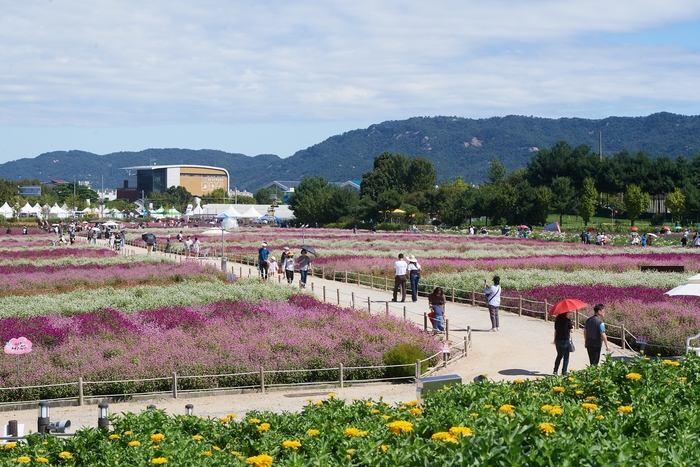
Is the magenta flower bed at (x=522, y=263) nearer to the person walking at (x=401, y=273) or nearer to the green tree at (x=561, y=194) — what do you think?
the person walking at (x=401, y=273)

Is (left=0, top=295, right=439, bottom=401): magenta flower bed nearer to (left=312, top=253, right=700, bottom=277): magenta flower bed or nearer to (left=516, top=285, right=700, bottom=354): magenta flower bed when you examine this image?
(left=516, top=285, right=700, bottom=354): magenta flower bed

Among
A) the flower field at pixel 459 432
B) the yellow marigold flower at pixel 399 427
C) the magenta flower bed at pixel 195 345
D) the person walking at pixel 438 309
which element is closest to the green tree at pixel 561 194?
the person walking at pixel 438 309

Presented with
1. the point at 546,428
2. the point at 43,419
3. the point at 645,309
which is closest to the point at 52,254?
the point at 645,309

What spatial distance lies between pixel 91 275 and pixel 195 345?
60.4 ft

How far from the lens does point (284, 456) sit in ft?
31.7

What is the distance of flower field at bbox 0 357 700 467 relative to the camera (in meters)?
8.22

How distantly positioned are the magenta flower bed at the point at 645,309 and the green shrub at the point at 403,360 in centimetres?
596

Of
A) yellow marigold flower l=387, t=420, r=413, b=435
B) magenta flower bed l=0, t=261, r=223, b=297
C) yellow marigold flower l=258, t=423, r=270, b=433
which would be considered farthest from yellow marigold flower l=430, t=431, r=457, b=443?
magenta flower bed l=0, t=261, r=223, b=297

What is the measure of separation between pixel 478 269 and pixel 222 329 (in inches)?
804

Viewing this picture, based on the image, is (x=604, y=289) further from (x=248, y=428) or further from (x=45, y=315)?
(x=248, y=428)

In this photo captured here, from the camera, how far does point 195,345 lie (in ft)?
→ 64.3

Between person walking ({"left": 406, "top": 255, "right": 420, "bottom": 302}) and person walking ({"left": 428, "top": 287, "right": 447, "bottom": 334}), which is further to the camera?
person walking ({"left": 406, "top": 255, "right": 420, "bottom": 302})

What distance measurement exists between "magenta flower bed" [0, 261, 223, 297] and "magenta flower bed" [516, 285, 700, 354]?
14.8 meters

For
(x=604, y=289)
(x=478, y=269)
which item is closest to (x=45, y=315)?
(x=604, y=289)
